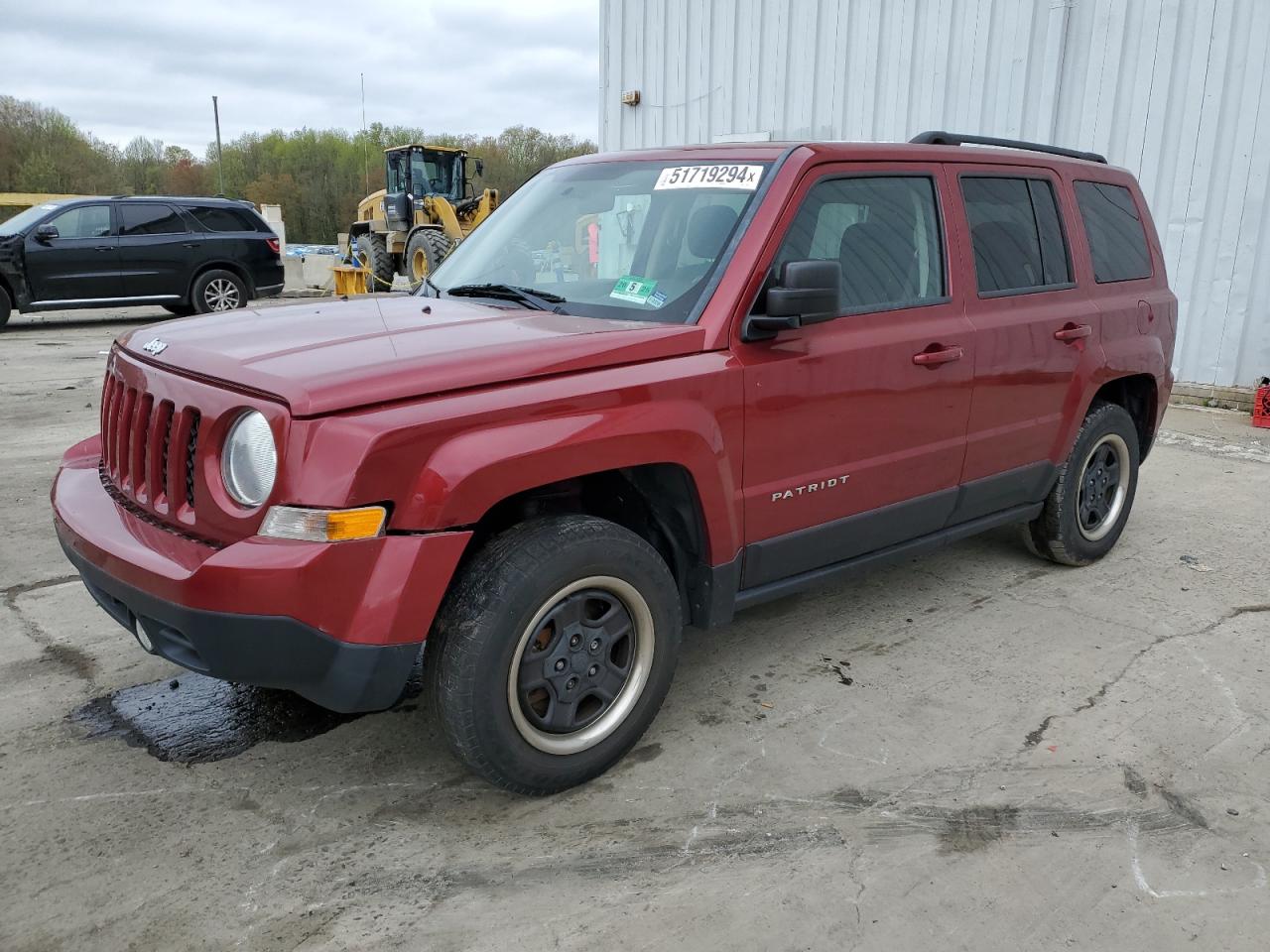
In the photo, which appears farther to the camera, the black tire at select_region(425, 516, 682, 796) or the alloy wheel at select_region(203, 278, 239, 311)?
the alloy wheel at select_region(203, 278, 239, 311)

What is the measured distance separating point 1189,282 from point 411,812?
9.08 meters

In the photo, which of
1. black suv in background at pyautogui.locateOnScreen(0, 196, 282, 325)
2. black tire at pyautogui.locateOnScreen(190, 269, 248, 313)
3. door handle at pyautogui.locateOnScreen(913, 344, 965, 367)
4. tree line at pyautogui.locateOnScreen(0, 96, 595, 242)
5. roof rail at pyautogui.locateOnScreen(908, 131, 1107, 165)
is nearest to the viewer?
door handle at pyautogui.locateOnScreen(913, 344, 965, 367)

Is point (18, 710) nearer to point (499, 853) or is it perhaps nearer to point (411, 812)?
point (411, 812)

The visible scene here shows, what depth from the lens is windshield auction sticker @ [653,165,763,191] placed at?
3336mm

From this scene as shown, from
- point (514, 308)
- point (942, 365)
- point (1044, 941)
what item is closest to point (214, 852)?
point (514, 308)

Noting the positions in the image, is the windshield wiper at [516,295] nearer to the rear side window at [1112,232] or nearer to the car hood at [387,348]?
the car hood at [387,348]

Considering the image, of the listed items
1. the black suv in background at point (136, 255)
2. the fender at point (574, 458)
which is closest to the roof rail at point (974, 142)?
the fender at point (574, 458)

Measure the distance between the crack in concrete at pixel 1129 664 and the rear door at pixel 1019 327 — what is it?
81 cm

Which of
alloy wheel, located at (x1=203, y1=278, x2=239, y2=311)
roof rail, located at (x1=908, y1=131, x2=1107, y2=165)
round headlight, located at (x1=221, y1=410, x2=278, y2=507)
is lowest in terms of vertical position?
alloy wheel, located at (x1=203, y1=278, x2=239, y2=311)

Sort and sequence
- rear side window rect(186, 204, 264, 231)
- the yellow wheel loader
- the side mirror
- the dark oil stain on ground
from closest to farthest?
the side mirror → the dark oil stain on ground → rear side window rect(186, 204, 264, 231) → the yellow wheel loader

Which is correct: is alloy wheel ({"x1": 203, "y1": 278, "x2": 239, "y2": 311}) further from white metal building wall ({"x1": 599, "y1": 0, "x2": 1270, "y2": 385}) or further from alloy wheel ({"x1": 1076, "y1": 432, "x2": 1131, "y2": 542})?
alloy wheel ({"x1": 1076, "y1": 432, "x2": 1131, "y2": 542})

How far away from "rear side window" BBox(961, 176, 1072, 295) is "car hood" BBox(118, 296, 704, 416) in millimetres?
1592

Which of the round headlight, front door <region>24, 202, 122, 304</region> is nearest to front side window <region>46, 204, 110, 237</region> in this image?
front door <region>24, 202, 122, 304</region>

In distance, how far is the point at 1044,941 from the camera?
7.66 feet
